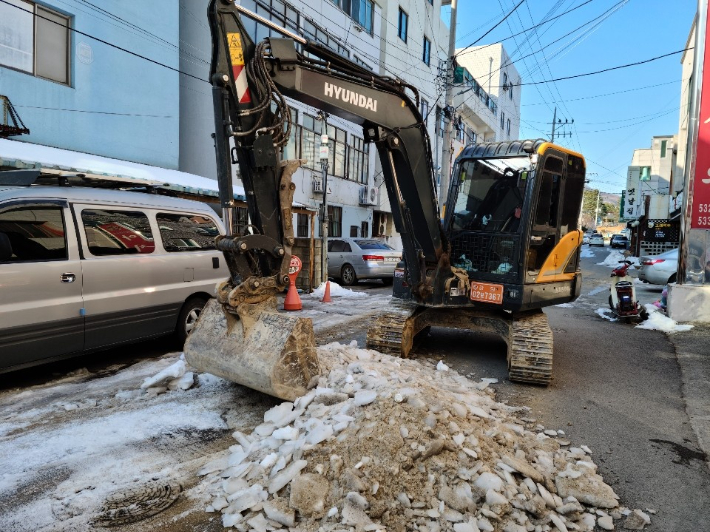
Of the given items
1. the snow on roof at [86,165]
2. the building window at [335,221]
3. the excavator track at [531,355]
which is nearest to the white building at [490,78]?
the building window at [335,221]

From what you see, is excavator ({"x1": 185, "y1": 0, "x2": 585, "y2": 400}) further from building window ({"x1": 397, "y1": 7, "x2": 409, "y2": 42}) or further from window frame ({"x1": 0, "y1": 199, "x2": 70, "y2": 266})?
building window ({"x1": 397, "y1": 7, "x2": 409, "y2": 42})

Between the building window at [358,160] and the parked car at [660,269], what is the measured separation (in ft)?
47.8

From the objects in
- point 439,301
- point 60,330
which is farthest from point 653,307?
point 60,330

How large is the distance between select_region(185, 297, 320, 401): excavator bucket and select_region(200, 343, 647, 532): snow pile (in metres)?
0.27

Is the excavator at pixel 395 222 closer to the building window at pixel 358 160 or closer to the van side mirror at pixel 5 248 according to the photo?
the van side mirror at pixel 5 248

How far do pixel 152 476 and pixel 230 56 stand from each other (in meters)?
3.31

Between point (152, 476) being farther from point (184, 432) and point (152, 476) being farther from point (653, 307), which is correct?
point (653, 307)

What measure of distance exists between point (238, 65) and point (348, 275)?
1187cm

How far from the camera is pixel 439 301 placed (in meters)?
6.43

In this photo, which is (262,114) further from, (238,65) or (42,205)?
(42,205)

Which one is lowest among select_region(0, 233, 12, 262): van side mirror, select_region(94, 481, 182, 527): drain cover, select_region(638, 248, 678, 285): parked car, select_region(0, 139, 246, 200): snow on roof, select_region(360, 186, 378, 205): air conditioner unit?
select_region(94, 481, 182, 527): drain cover

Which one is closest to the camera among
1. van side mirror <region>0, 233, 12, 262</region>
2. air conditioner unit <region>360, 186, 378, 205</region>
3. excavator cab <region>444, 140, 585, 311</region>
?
van side mirror <region>0, 233, 12, 262</region>

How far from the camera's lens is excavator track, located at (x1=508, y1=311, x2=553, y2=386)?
18.7 ft

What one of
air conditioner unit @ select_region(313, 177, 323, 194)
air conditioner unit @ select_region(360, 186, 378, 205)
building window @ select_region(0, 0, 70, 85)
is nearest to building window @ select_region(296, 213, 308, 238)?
air conditioner unit @ select_region(313, 177, 323, 194)
